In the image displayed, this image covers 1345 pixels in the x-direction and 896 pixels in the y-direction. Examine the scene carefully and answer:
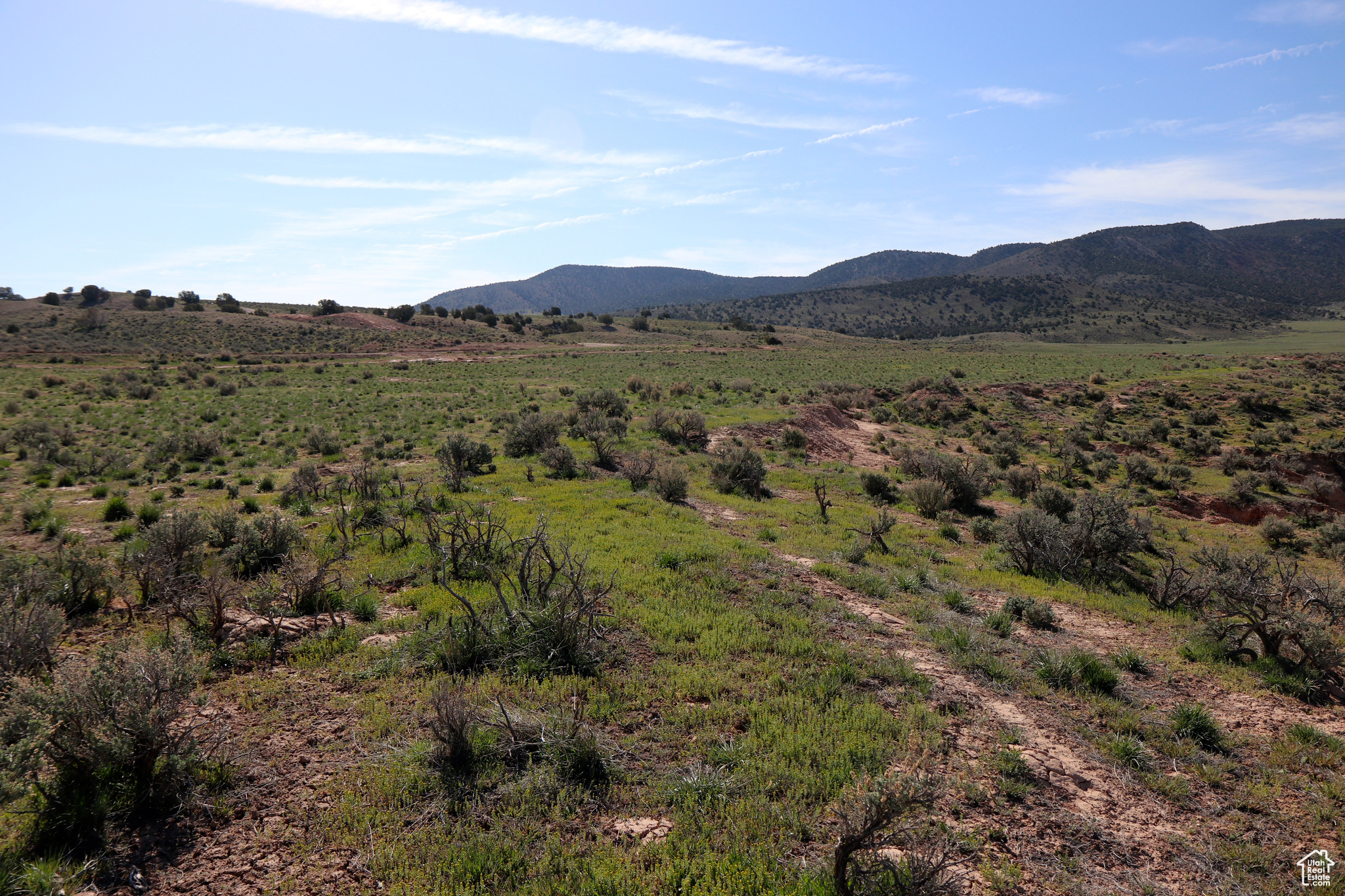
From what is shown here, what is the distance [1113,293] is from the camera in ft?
389

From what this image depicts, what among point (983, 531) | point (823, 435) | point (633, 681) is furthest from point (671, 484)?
point (823, 435)

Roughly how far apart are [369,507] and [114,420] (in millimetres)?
18840

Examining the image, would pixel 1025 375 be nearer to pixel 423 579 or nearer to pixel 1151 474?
pixel 1151 474

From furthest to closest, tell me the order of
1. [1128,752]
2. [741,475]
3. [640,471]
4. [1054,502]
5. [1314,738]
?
[741,475]
[640,471]
[1054,502]
[1314,738]
[1128,752]

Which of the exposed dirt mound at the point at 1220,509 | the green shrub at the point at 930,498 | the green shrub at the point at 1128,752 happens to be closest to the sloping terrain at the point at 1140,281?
the exposed dirt mound at the point at 1220,509

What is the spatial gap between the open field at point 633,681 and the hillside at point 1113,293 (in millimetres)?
101561

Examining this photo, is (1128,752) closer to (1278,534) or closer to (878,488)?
(878,488)

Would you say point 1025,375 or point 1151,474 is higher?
point 1025,375

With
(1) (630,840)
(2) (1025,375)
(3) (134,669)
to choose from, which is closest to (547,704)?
(1) (630,840)

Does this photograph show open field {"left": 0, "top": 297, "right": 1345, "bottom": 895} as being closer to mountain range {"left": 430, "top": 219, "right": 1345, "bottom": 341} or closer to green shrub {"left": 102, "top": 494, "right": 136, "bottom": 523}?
green shrub {"left": 102, "top": 494, "right": 136, "bottom": 523}

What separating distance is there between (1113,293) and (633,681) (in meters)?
152

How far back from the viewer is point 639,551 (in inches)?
391

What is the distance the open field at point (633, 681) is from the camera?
400cm

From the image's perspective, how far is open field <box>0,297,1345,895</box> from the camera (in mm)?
4000
